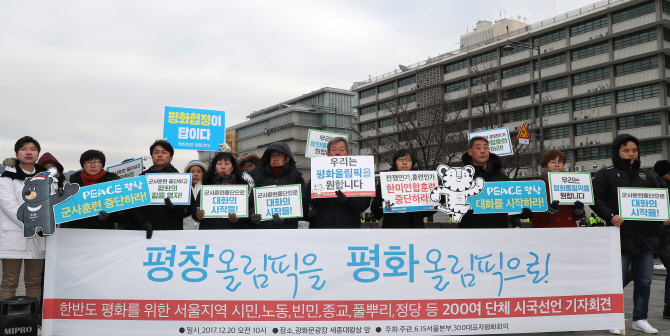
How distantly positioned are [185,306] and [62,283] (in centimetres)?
119

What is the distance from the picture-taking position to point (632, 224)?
16.9 feet

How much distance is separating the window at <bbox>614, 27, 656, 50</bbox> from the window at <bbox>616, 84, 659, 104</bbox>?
415 centimetres

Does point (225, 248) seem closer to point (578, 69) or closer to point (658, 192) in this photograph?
point (658, 192)

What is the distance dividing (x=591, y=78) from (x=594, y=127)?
493cm

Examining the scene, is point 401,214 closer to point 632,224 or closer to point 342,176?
point 342,176

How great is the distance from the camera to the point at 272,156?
5.62 m

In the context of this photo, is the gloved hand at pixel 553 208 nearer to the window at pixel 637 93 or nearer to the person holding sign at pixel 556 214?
the person holding sign at pixel 556 214

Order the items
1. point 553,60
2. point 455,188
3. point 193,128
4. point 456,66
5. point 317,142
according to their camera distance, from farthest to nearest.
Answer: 1. point 456,66
2. point 553,60
3. point 193,128
4. point 317,142
5. point 455,188

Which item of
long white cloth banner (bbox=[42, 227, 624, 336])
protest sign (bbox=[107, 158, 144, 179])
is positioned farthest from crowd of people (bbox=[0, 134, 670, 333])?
protest sign (bbox=[107, 158, 144, 179])

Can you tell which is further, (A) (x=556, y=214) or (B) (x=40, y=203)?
(A) (x=556, y=214)

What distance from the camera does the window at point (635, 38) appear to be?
42906 mm

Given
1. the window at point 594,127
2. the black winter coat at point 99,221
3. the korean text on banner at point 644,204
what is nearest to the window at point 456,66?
the window at point 594,127

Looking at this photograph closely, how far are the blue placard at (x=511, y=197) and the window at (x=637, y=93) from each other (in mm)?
46647

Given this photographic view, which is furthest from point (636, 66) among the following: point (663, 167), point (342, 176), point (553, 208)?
point (342, 176)
